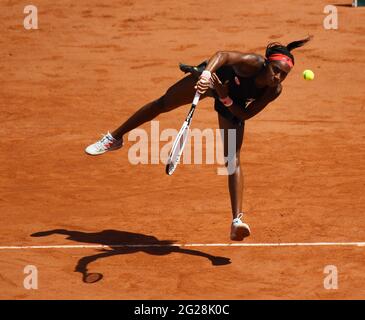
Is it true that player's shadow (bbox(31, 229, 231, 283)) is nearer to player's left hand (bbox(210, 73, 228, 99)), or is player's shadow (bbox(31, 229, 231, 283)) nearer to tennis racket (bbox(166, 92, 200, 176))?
tennis racket (bbox(166, 92, 200, 176))

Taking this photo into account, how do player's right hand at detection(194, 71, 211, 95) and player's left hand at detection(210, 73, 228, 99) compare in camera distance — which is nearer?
player's right hand at detection(194, 71, 211, 95)

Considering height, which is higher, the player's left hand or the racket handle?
the player's left hand

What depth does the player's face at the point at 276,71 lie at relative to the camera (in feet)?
30.4

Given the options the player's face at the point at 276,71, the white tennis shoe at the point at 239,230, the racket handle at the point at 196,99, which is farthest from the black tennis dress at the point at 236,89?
the white tennis shoe at the point at 239,230

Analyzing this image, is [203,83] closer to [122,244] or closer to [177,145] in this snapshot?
[177,145]

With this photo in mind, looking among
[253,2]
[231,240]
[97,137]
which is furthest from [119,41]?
[231,240]

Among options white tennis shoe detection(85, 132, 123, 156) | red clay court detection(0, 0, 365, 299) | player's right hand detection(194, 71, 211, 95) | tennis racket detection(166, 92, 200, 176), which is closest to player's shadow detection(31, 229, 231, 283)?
red clay court detection(0, 0, 365, 299)

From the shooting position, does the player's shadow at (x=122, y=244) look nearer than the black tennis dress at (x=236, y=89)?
No

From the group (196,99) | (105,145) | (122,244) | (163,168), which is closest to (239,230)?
(196,99)

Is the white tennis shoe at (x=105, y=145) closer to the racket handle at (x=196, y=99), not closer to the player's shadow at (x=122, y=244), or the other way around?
the player's shadow at (x=122, y=244)

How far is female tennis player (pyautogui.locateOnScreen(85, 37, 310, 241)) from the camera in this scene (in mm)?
9289

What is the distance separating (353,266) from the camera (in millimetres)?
9594

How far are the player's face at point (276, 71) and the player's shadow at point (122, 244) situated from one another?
2.09 metres

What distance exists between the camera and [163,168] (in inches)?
503
